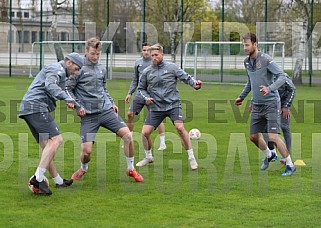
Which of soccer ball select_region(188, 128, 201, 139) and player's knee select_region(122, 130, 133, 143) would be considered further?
soccer ball select_region(188, 128, 201, 139)

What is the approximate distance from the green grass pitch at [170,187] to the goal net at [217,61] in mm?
19718

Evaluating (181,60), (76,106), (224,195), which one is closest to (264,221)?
(224,195)

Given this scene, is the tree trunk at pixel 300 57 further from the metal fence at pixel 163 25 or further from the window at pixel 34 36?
the window at pixel 34 36

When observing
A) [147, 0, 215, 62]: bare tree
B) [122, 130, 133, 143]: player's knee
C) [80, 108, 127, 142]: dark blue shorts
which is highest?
[147, 0, 215, 62]: bare tree

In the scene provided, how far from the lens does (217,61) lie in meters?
36.9

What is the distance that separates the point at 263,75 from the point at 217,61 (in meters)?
26.2

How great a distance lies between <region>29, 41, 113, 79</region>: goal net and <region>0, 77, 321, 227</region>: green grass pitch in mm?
22553

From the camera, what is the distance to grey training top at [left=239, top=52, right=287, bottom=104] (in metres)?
10.8

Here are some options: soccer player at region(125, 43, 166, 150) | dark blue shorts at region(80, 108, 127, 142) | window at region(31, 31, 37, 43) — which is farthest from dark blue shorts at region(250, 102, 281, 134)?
window at region(31, 31, 37, 43)

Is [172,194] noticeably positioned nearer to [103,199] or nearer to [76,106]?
[103,199]

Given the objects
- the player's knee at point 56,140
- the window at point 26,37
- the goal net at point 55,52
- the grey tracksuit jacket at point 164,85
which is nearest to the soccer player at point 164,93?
the grey tracksuit jacket at point 164,85

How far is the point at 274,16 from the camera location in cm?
3812

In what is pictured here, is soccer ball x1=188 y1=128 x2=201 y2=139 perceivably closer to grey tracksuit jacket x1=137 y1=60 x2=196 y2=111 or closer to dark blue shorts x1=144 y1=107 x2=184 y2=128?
dark blue shorts x1=144 y1=107 x2=184 y2=128

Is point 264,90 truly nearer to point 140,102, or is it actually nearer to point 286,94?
point 286,94
